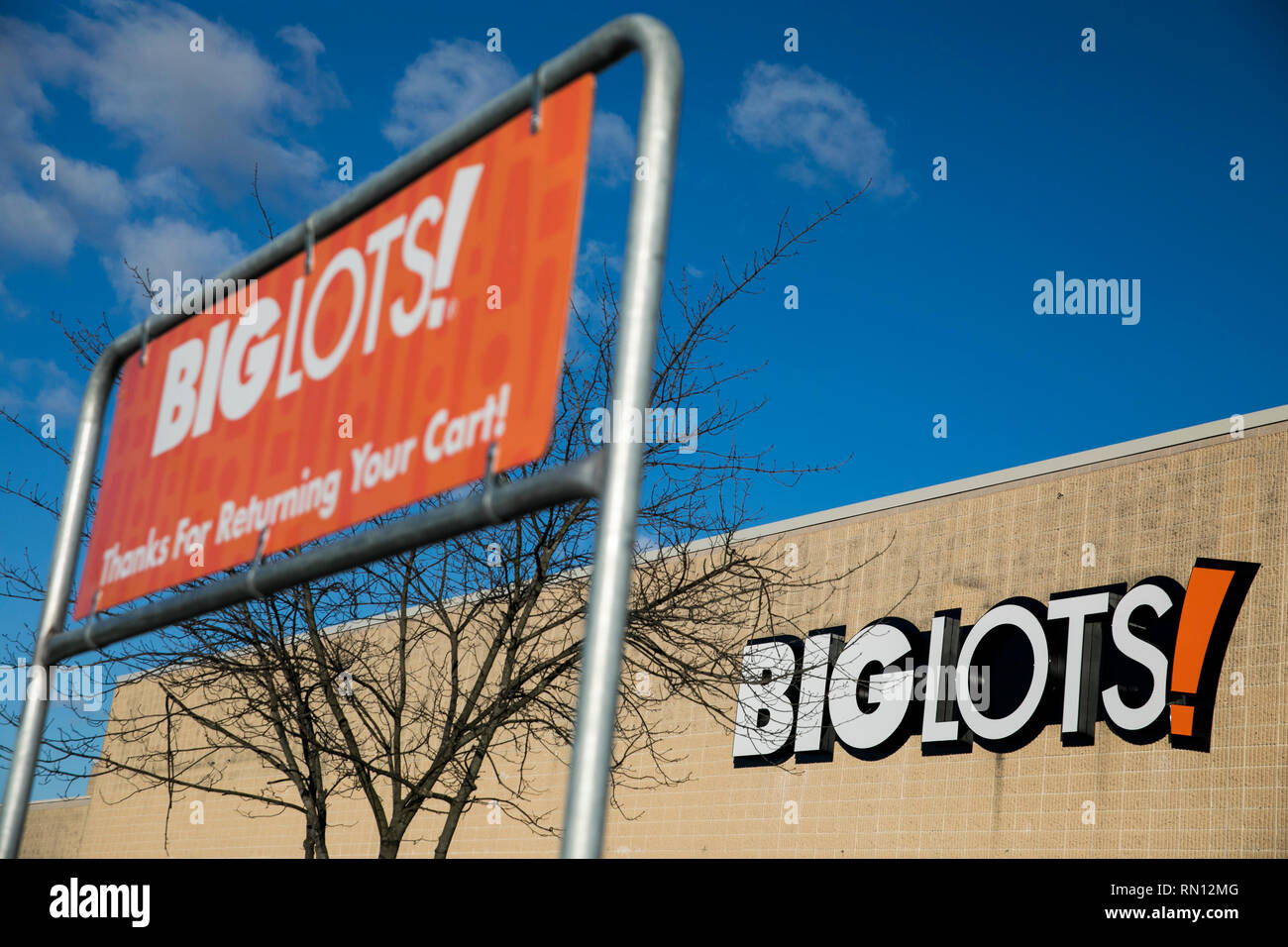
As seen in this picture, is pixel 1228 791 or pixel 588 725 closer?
pixel 588 725

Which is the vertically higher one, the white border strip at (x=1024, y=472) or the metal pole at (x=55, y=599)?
the white border strip at (x=1024, y=472)

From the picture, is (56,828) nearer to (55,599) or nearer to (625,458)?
(55,599)

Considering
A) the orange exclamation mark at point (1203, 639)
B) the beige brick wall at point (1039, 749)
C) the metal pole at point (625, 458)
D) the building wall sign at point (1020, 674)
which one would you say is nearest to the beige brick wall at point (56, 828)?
the beige brick wall at point (1039, 749)

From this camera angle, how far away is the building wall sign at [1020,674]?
592 inches

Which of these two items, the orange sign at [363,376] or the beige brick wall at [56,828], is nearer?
the orange sign at [363,376]

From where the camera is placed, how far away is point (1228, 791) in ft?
47.2

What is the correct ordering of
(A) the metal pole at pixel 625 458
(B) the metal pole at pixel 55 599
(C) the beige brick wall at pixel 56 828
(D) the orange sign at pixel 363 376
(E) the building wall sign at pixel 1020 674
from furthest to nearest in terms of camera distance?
(C) the beige brick wall at pixel 56 828 < (E) the building wall sign at pixel 1020 674 < (B) the metal pole at pixel 55 599 < (D) the orange sign at pixel 363 376 < (A) the metal pole at pixel 625 458

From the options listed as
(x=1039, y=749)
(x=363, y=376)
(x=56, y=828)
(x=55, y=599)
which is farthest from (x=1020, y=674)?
(x=56, y=828)

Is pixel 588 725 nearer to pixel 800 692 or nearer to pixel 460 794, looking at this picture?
pixel 460 794

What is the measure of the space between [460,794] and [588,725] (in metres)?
7.90

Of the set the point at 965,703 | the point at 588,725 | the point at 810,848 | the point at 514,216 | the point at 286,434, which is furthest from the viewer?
the point at 810,848

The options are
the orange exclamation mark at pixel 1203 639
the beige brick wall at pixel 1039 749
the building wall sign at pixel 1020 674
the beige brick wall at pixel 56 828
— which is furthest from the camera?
the beige brick wall at pixel 56 828

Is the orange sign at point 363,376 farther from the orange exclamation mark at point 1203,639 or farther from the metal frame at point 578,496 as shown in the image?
the orange exclamation mark at point 1203,639
